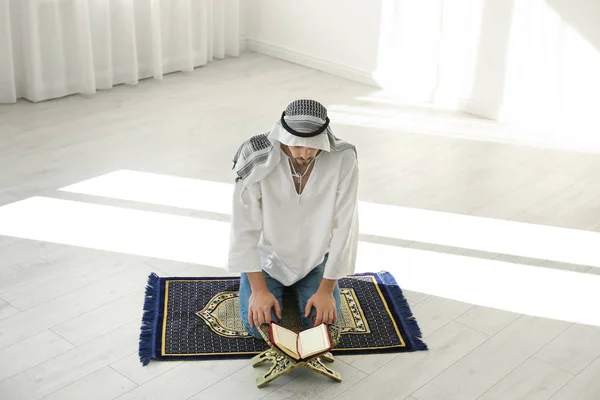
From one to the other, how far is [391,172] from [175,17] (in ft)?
7.55

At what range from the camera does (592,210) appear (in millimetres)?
3988

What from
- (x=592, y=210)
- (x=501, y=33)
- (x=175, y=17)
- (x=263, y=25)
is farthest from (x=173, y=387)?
(x=263, y=25)

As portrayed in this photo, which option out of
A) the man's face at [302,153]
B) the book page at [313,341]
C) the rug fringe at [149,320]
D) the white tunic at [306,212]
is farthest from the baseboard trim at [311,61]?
the book page at [313,341]

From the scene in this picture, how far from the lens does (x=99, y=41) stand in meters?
5.39

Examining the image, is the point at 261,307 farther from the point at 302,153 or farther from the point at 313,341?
the point at 302,153

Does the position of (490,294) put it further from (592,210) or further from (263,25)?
(263,25)

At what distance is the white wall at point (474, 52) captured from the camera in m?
4.82

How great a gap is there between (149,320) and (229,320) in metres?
0.28

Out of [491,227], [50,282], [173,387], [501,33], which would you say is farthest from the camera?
[501,33]

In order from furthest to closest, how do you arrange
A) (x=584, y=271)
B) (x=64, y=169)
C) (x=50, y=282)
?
(x=64, y=169), (x=584, y=271), (x=50, y=282)

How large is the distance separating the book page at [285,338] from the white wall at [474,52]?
2.73 m

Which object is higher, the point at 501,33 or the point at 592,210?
the point at 501,33

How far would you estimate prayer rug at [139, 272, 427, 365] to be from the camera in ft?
9.12

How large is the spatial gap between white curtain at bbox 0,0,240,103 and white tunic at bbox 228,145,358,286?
113 inches
